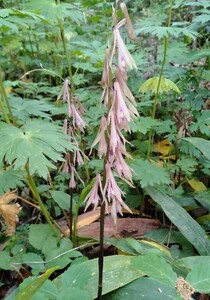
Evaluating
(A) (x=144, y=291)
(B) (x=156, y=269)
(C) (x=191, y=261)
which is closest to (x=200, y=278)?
(B) (x=156, y=269)

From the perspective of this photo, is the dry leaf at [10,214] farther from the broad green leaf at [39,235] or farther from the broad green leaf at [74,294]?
the broad green leaf at [74,294]

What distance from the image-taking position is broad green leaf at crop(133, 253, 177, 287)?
0.99 m

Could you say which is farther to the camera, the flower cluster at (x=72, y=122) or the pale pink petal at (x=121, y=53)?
the flower cluster at (x=72, y=122)

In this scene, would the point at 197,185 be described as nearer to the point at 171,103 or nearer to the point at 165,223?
the point at 165,223

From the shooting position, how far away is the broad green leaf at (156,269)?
99 centimetres

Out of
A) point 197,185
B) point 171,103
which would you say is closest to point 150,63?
point 171,103

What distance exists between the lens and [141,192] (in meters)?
2.00

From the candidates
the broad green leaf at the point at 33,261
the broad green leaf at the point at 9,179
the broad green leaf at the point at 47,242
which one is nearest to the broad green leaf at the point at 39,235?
the broad green leaf at the point at 47,242

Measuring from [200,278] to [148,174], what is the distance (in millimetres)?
741

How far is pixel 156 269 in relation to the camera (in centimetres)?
102

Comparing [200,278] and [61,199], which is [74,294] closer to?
[200,278]

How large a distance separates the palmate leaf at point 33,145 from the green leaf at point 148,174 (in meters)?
0.45

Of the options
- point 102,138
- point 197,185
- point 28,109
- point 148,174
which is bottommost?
point 197,185

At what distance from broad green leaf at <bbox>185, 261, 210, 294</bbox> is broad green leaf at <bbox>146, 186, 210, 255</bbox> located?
52cm
